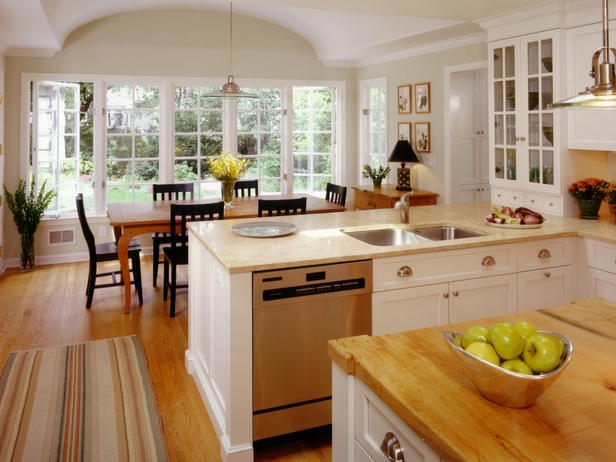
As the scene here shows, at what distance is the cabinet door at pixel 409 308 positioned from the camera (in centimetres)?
272

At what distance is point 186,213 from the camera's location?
435cm

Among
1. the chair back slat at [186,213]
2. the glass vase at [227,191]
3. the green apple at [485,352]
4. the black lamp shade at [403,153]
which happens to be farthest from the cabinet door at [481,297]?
the black lamp shade at [403,153]

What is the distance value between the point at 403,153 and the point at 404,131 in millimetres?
452

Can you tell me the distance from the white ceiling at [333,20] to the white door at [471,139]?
2.29 feet

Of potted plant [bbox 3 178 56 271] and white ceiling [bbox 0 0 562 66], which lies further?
potted plant [bbox 3 178 56 271]

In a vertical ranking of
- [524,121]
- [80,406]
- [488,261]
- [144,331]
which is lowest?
[80,406]

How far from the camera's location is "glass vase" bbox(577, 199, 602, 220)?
3637 mm

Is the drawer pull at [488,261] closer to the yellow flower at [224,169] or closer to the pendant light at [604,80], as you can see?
the pendant light at [604,80]

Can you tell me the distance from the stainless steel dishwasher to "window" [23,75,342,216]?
4313mm

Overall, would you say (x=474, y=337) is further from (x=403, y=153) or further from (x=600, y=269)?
(x=403, y=153)

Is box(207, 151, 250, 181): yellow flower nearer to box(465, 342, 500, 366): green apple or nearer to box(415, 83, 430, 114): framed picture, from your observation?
box(415, 83, 430, 114): framed picture

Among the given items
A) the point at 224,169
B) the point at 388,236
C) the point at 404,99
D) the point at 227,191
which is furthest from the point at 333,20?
the point at 388,236

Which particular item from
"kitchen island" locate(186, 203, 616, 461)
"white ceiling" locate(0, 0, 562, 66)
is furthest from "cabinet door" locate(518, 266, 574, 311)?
"white ceiling" locate(0, 0, 562, 66)

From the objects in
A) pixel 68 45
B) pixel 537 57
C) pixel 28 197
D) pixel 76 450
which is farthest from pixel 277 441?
pixel 68 45
